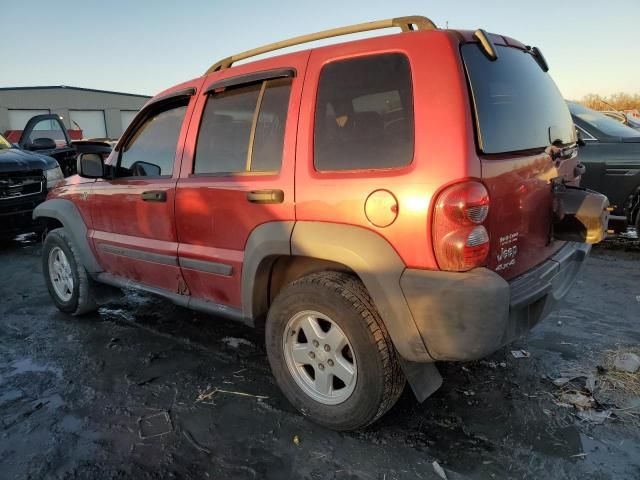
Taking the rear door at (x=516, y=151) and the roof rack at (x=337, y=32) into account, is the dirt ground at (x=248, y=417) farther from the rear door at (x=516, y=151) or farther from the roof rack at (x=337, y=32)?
the roof rack at (x=337, y=32)

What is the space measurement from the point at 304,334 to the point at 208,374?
0.91m

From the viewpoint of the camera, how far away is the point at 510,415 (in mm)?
2566

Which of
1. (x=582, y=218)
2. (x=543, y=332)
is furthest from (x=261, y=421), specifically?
(x=543, y=332)

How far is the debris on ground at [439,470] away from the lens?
83.3 inches

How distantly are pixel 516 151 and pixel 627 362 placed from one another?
1743 mm

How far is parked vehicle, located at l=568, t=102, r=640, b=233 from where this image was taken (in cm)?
556

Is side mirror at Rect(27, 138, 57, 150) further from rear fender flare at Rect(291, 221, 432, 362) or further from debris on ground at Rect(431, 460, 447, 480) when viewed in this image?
debris on ground at Rect(431, 460, 447, 480)

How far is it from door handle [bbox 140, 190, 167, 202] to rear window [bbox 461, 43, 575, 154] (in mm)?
2081

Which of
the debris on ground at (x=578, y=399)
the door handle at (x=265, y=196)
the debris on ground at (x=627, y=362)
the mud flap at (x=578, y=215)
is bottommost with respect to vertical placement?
the debris on ground at (x=578, y=399)

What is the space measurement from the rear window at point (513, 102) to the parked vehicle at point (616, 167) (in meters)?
3.31

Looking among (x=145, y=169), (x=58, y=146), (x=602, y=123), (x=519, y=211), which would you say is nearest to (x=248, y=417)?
(x=519, y=211)

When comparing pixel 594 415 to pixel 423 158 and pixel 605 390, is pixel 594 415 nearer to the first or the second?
pixel 605 390

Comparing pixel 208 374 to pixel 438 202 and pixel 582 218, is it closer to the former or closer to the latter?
pixel 438 202

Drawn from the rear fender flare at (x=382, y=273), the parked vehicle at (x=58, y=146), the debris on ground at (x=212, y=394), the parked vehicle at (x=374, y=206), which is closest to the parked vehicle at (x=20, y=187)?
the parked vehicle at (x=58, y=146)
